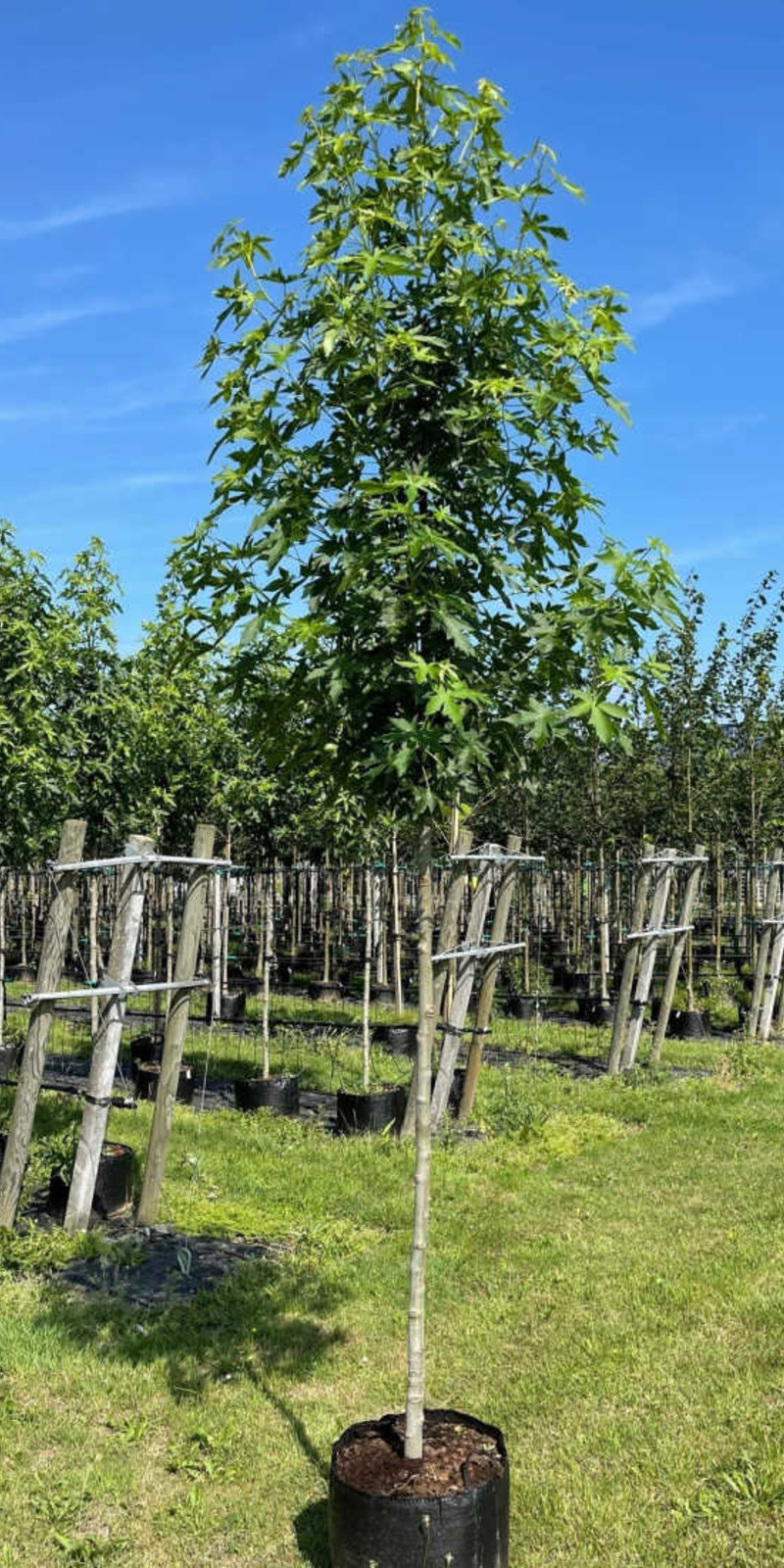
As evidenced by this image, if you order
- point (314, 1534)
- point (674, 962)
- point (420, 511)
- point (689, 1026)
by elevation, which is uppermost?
point (420, 511)

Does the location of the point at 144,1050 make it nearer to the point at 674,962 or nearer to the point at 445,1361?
the point at 674,962

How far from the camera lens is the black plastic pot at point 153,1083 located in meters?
10.9

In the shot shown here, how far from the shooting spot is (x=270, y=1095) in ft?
34.2

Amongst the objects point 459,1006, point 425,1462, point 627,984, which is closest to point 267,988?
point 459,1006

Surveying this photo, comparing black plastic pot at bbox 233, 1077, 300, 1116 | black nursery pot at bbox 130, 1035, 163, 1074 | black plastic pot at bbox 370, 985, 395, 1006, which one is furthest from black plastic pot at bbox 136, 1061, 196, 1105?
black plastic pot at bbox 370, 985, 395, 1006

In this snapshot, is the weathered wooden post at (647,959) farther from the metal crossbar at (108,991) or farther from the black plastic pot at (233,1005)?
the metal crossbar at (108,991)

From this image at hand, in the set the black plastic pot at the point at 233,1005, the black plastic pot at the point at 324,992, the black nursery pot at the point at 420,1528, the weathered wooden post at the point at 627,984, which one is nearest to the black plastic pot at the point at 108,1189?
the black nursery pot at the point at 420,1528

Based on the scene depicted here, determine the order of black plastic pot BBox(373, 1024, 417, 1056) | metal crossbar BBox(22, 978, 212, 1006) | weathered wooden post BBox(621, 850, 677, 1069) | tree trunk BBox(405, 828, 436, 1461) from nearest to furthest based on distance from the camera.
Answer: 1. tree trunk BBox(405, 828, 436, 1461)
2. metal crossbar BBox(22, 978, 212, 1006)
3. weathered wooden post BBox(621, 850, 677, 1069)
4. black plastic pot BBox(373, 1024, 417, 1056)

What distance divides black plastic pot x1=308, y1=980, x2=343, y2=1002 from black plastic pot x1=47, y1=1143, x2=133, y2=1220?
432 inches

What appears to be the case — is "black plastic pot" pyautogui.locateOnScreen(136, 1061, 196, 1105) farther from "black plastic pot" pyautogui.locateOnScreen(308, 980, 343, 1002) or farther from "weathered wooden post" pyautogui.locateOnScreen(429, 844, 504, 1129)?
"black plastic pot" pyautogui.locateOnScreen(308, 980, 343, 1002)

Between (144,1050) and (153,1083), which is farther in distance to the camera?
(144,1050)

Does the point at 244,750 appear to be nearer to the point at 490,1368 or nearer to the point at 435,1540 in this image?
the point at 490,1368

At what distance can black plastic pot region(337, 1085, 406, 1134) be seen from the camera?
9.73 meters

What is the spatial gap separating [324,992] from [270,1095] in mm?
8386
